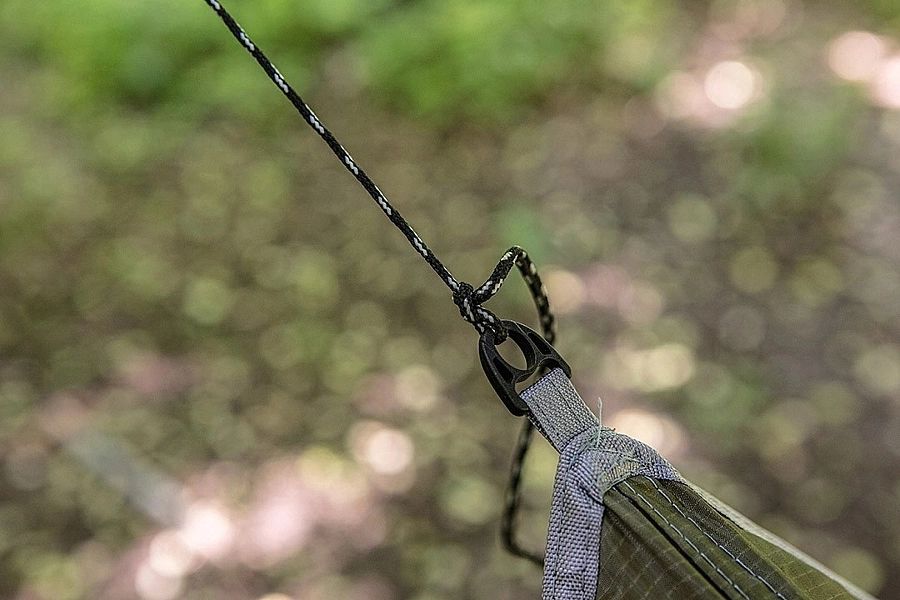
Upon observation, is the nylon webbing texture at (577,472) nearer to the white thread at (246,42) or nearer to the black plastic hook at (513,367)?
the black plastic hook at (513,367)

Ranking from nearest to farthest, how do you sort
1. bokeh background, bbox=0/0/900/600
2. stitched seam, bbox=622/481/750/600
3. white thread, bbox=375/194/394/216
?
stitched seam, bbox=622/481/750/600 < white thread, bbox=375/194/394/216 < bokeh background, bbox=0/0/900/600

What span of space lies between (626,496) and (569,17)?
3752 mm

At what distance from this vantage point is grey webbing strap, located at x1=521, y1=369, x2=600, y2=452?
661 mm

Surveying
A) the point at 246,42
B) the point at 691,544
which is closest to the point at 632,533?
the point at 691,544

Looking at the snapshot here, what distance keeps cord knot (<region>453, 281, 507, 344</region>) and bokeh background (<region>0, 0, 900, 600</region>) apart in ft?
5.57

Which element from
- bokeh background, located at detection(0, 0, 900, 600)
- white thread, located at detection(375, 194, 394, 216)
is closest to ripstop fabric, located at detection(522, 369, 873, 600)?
white thread, located at detection(375, 194, 394, 216)

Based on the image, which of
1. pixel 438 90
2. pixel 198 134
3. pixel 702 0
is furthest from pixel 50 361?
pixel 702 0

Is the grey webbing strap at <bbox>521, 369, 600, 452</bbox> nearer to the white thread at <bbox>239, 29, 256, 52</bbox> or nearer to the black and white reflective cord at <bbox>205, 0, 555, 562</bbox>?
the black and white reflective cord at <bbox>205, 0, 555, 562</bbox>

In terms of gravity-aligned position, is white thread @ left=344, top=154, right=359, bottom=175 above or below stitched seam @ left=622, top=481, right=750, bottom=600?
above

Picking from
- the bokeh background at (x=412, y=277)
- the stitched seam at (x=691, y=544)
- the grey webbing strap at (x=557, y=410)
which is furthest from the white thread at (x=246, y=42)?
the bokeh background at (x=412, y=277)

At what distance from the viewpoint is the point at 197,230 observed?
11.8 feet

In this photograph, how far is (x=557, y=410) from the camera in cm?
67

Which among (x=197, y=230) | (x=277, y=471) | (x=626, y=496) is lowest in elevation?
(x=626, y=496)

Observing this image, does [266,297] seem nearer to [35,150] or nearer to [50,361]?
[50,361]
